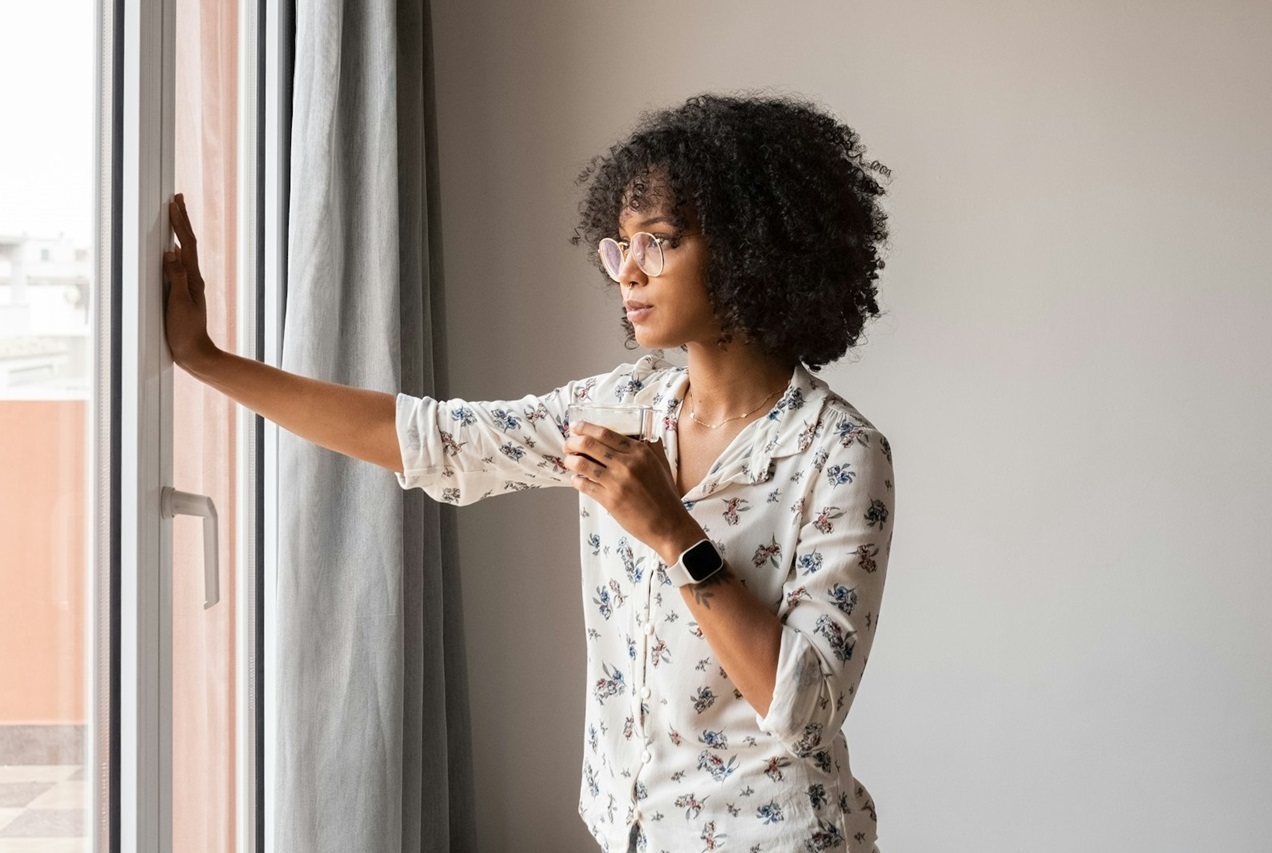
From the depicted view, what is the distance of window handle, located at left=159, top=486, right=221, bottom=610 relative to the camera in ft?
4.31

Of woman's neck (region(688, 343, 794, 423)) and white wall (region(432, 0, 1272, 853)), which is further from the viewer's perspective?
white wall (region(432, 0, 1272, 853))

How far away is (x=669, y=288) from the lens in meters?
1.36

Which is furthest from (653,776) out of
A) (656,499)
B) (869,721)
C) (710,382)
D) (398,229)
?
(869,721)

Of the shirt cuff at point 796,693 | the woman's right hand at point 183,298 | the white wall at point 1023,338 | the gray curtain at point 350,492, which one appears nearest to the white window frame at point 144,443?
the woman's right hand at point 183,298

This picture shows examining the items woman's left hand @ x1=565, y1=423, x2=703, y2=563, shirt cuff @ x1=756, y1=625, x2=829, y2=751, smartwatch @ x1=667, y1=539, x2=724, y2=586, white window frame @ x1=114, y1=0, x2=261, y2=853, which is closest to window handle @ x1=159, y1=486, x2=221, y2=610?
white window frame @ x1=114, y1=0, x2=261, y2=853

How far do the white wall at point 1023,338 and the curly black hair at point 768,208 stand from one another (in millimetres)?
1149

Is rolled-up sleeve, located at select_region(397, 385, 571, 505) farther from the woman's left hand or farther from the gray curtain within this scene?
the gray curtain

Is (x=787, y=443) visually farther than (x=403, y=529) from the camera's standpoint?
No

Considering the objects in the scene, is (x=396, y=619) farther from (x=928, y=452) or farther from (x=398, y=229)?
(x=928, y=452)

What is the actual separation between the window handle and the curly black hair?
0.62m

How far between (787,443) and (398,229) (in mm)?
990

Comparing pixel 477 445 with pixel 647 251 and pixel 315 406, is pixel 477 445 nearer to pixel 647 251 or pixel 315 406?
pixel 315 406

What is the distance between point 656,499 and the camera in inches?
47.8

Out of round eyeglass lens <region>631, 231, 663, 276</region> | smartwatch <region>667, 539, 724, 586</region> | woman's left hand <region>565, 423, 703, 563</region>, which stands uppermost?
round eyeglass lens <region>631, 231, 663, 276</region>
